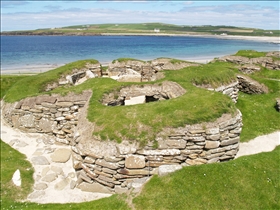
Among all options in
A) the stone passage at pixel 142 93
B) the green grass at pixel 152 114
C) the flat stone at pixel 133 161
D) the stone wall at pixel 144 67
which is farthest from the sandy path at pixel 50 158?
the stone wall at pixel 144 67

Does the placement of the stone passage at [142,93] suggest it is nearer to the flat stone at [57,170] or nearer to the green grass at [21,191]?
the flat stone at [57,170]

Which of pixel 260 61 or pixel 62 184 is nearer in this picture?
pixel 62 184

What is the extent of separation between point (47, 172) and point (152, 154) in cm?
613

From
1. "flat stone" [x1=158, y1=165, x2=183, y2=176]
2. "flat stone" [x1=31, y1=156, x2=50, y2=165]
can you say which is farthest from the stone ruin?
"flat stone" [x1=31, y1=156, x2=50, y2=165]

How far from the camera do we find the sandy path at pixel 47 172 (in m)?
11.0

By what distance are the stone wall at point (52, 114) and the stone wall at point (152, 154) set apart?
4.44 m

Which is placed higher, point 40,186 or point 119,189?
point 119,189

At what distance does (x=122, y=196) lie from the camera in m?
9.45

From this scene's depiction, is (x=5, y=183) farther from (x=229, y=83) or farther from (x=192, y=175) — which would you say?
(x=229, y=83)

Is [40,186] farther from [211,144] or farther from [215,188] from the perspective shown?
[211,144]

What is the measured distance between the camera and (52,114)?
51.3 feet

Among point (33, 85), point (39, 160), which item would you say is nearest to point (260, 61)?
point (33, 85)

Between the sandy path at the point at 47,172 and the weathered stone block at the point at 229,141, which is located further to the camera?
the weathered stone block at the point at 229,141

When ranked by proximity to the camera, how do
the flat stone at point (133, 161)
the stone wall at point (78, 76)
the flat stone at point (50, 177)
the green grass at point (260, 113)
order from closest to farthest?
the flat stone at point (133, 161), the flat stone at point (50, 177), the green grass at point (260, 113), the stone wall at point (78, 76)
